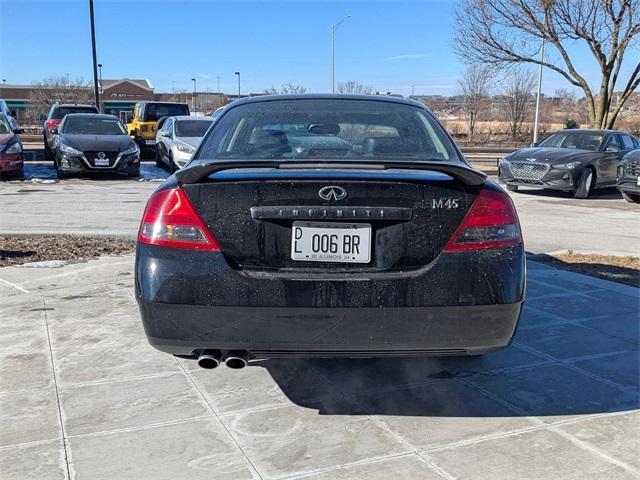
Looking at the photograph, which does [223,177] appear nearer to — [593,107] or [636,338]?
[636,338]

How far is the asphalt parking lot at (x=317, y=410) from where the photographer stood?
2834mm

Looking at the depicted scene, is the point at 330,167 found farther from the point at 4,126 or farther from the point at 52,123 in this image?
the point at 52,123

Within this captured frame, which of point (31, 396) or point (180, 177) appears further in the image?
point (31, 396)

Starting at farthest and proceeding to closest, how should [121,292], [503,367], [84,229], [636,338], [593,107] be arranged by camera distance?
1. [593,107]
2. [84,229]
3. [121,292]
4. [636,338]
5. [503,367]

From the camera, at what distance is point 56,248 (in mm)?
7398

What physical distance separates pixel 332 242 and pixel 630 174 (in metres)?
11.9

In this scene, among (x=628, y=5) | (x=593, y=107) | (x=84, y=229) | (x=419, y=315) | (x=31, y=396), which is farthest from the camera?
(x=593, y=107)

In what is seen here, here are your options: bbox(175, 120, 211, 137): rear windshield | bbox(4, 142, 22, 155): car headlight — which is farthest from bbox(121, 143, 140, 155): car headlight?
bbox(4, 142, 22, 155): car headlight

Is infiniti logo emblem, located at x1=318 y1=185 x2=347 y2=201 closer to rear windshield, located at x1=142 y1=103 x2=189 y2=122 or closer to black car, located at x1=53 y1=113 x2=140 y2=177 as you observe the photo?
black car, located at x1=53 y1=113 x2=140 y2=177

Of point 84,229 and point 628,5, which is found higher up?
point 628,5

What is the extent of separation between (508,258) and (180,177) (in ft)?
5.07

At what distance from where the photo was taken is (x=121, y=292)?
18.4ft

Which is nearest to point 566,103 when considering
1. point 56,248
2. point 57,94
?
point 57,94

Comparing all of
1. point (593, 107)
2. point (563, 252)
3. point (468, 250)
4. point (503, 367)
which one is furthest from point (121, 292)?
point (593, 107)
